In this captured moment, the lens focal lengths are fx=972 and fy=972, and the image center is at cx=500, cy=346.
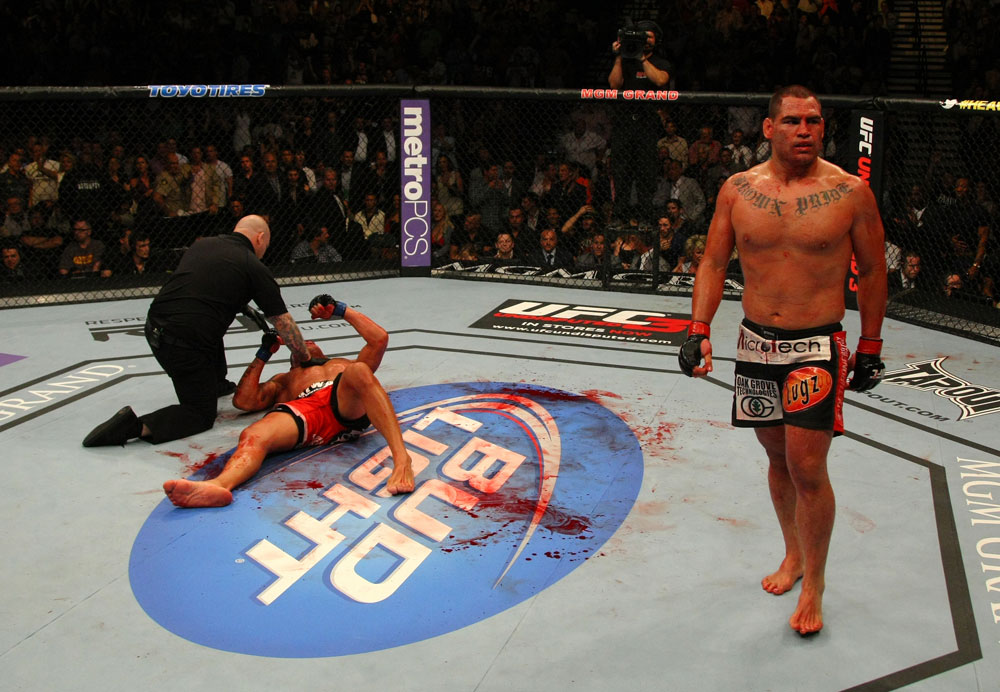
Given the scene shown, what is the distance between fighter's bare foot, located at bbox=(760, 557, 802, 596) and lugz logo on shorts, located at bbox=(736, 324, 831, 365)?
676mm

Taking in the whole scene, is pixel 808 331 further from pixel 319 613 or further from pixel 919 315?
pixel 919 315

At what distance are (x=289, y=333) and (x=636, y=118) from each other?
3.48 m

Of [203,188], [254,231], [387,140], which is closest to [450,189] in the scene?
[387,140]

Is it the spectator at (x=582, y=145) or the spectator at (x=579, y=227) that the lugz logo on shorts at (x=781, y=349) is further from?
the spectator at (x=582, y=145)

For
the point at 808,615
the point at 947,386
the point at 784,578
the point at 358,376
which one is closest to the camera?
the point at 808,615

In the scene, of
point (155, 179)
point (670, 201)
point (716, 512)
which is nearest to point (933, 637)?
point (716, 512)

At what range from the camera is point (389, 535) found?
130 inches

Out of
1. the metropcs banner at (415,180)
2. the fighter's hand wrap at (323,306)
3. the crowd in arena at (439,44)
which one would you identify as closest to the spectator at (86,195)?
the crowd in arena at (439,44)

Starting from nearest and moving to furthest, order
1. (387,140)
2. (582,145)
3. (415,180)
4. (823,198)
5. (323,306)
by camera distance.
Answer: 1. (823,198)
2. (323,306)
3. (415,180)
4. (387,140)
5. (582,145)

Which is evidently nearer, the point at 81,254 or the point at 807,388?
the point at 807,388

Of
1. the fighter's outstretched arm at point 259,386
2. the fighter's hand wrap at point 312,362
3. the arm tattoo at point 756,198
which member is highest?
the arm tattoo at point 756,198

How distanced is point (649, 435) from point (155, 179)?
184 inches

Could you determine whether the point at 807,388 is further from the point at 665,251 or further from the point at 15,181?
the point at 15,181

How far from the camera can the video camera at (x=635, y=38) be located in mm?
6297
